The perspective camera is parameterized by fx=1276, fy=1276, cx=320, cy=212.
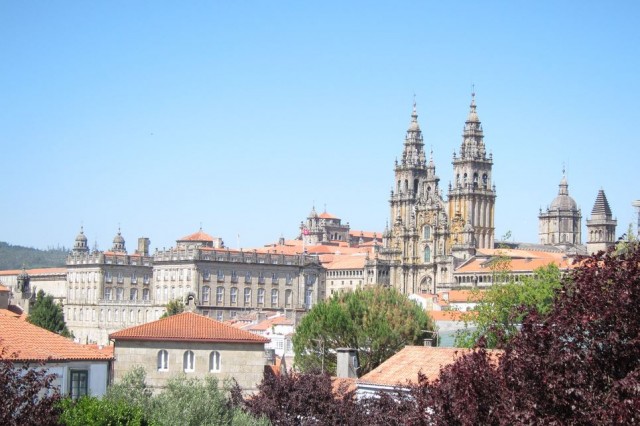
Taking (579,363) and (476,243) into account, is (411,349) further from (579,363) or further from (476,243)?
(476,243)

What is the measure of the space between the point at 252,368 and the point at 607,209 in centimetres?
13118

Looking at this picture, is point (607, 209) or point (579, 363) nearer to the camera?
point (579, 363)

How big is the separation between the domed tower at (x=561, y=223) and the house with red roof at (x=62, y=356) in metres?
156

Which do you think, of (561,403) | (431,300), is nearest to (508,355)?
(561,403)

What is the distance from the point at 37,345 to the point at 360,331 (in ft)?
113

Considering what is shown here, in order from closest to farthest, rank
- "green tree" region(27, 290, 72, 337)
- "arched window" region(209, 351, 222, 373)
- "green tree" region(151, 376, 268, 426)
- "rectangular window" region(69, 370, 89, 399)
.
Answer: "green tree" region(151, 376, 268, 426), "rectangular window" region(69, 370, 89, 399), "arched window" region(209, 351, 222, 373), "green tree" region(27, 290, 72, 337)

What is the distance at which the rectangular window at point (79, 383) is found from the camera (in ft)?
108

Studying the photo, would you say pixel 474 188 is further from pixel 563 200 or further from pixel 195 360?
pixel 195 360

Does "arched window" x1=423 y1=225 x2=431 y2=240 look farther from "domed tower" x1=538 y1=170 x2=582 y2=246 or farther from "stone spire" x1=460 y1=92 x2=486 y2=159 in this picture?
"domed tower" x1=538 y1=170 x2=582 y2=246

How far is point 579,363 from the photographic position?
18078mm

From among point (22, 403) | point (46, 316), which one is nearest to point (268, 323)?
point (46, 316)

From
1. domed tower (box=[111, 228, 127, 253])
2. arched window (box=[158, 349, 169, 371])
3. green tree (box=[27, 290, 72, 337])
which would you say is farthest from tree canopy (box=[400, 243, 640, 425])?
domed tower (box=[111, 228, 127, 253])

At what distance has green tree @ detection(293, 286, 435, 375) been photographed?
64688 mm

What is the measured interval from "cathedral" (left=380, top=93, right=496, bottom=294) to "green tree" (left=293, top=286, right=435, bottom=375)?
78.8 metres
